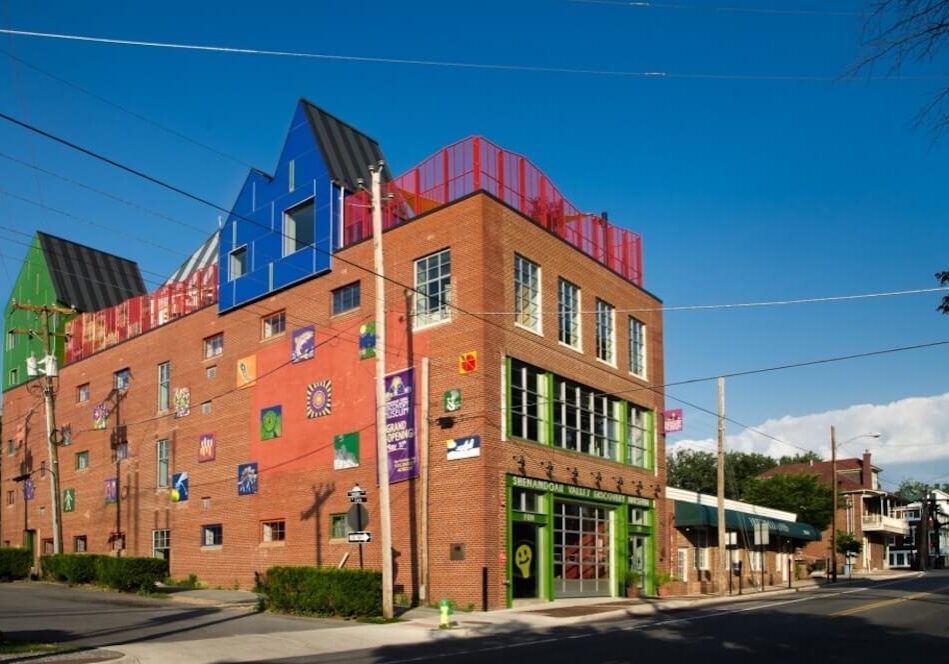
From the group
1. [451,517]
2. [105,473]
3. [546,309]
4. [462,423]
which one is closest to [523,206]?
[546,309]

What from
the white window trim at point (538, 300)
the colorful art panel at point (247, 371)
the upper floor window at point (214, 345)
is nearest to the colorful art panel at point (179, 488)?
the upper floor window at point (214, 345)

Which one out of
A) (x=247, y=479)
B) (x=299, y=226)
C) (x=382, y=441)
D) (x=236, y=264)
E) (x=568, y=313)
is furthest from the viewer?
(x=236, y=264)

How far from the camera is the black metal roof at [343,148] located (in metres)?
36.2

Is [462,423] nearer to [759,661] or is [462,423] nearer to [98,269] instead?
[759,661]

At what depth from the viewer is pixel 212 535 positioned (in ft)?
128

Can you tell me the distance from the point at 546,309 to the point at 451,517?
8.39m

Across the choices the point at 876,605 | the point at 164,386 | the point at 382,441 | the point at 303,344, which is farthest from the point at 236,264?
the point at 876,605

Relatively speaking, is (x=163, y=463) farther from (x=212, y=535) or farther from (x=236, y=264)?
(x=236, y=264)

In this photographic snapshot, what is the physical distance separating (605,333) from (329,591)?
17.1 m

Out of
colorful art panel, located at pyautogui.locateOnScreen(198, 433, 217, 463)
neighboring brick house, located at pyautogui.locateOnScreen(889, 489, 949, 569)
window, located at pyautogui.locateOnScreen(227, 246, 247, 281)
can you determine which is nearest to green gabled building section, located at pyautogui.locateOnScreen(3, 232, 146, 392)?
colorful art panel, located at pyautogui.locateOnScreen(198, 433, 217, 463)

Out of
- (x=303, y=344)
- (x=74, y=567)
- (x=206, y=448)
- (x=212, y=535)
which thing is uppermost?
(x=303, y=344)

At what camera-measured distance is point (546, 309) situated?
107 feet

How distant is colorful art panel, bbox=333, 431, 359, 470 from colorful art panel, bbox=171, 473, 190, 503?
11.3 metres

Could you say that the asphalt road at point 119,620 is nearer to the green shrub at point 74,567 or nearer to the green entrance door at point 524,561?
the green shrub at point 74,567
